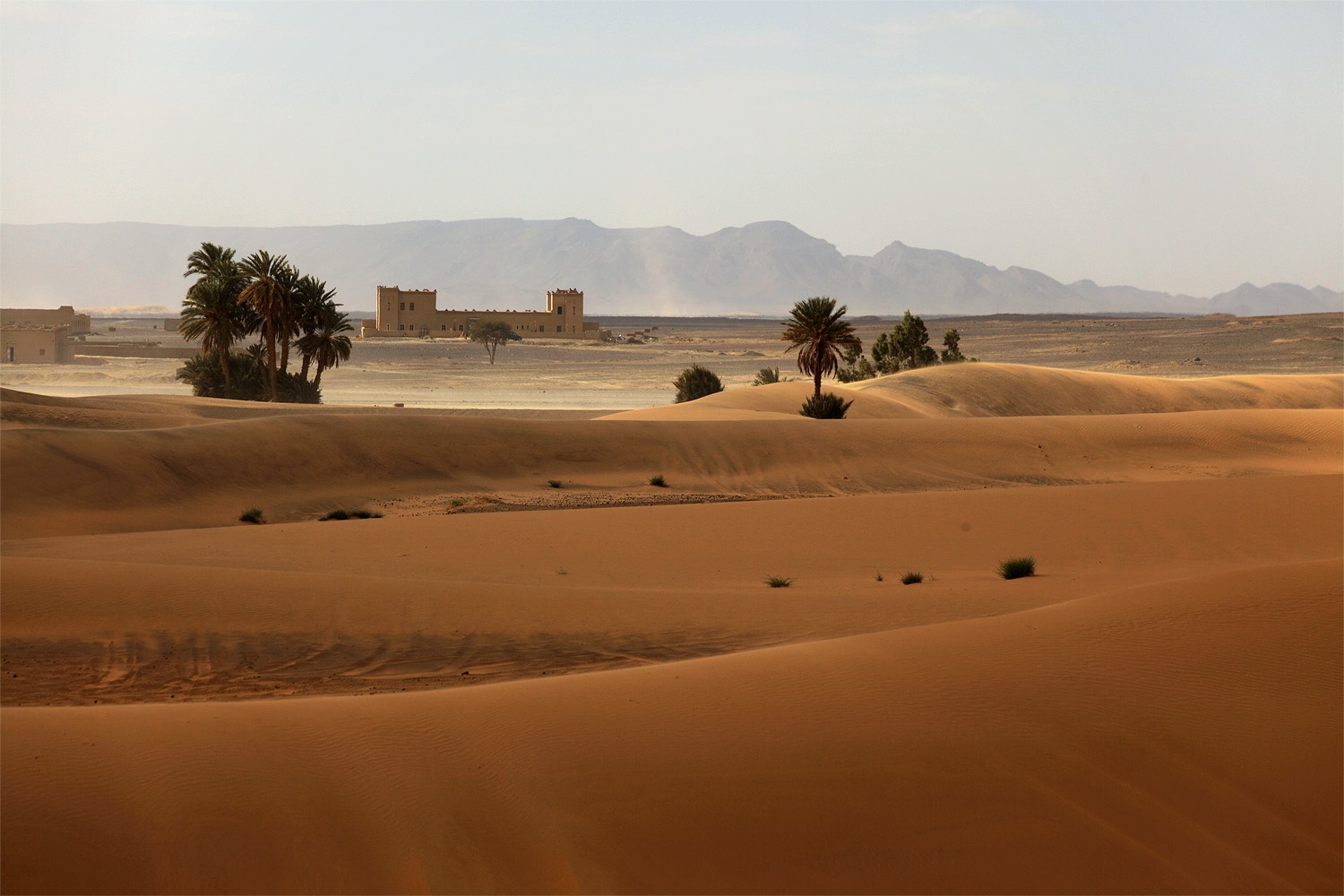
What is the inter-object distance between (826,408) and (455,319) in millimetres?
93814

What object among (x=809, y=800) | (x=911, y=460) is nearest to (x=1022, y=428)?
(x=911, y=460)

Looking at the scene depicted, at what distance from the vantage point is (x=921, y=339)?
203ft

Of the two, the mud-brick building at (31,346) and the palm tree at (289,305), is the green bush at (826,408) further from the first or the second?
the mud-brick building at (31,346)

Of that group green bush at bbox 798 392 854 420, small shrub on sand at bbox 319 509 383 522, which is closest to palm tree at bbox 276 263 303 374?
green bush at bbox 798 392 854 420

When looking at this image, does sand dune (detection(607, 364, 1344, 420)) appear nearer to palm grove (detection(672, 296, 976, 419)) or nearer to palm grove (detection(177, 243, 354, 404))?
palm grove (detection(672, 296, 976, 419))

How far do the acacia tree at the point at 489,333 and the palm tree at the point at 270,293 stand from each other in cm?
4874

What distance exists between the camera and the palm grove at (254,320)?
154 ft

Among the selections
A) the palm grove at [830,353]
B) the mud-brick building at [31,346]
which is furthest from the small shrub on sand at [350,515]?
the mud-brick building at [31,346]

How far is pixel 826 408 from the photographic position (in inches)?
1547

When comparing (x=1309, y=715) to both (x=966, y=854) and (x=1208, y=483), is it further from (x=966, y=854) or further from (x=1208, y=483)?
(x=1208, y=483)

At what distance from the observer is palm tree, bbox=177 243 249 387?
47.2m

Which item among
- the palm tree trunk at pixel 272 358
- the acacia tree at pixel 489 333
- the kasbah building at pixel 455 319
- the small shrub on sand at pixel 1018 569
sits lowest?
the small shrub on sand at pixel 1018 569

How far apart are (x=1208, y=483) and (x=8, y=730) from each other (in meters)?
21.1

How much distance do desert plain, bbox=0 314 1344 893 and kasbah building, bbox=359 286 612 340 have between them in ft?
321
